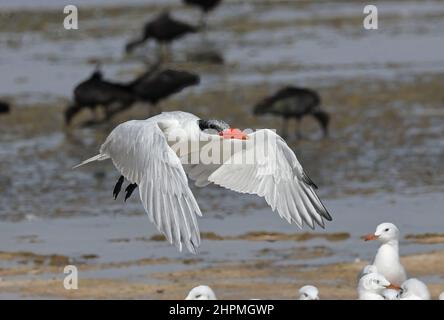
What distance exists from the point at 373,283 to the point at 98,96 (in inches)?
384

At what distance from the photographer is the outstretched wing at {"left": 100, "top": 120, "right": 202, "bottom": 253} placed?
31.7ft

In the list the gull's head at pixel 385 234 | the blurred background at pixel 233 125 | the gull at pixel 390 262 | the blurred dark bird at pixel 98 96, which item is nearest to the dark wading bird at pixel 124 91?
the blurred dark bird at pixel 98 96

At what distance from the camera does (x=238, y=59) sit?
25250 mm

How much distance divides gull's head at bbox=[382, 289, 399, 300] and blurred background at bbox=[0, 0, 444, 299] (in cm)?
76

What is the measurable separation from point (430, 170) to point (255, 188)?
19.0ft

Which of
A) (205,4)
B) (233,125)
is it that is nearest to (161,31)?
(205,4)

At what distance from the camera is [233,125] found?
1961 cm

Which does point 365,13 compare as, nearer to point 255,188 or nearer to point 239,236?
point 239,236

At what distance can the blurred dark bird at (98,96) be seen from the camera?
20.4 m

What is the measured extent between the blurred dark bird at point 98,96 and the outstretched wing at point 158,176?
9.17 metres

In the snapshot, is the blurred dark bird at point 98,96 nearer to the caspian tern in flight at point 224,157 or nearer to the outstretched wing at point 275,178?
the caspian tern in flight at point 224,157

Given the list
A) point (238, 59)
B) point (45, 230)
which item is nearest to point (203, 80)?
point (238, 59)

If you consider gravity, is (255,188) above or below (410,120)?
below

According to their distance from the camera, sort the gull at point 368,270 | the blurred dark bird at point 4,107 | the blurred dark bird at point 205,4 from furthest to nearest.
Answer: the blurred dark bird at point 205,4, the blurred dark bird at point 4,107, the gull at point 368,270
